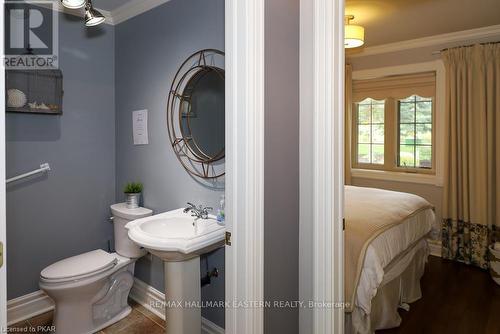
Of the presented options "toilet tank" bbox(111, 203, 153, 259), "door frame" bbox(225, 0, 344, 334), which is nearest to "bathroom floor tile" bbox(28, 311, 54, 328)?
"toilet tank" bbox(111, 203, 153, 259)

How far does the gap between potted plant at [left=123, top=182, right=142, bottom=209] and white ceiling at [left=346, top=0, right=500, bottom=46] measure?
93.4 inches

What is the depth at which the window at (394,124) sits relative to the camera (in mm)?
4055

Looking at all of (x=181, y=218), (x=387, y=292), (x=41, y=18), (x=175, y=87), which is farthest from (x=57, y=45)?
(x=387, y=292)

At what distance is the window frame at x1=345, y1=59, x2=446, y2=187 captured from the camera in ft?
12.4

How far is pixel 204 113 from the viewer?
215 cm

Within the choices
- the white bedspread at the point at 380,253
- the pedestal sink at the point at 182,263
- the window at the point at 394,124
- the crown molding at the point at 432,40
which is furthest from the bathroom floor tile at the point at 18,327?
the crown molding at the point at 432,40

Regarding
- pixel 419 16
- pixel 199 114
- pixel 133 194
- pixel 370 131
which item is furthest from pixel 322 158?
pixel 370 131

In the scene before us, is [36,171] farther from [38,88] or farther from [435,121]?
[435,121]

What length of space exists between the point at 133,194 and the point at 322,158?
5.66ft

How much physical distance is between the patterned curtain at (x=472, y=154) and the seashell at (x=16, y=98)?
413cm

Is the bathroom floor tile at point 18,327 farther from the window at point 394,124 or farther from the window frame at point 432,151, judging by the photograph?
the window frame at point 432,151

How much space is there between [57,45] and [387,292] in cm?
313

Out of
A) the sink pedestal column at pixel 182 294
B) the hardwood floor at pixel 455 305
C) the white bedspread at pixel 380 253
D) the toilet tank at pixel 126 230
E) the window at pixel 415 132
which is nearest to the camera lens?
the sink pedestal column at pixel 182 294

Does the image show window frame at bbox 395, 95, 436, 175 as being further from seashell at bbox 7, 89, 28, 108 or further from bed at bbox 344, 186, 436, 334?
seashell at bbox 7, 89, 28, 108
